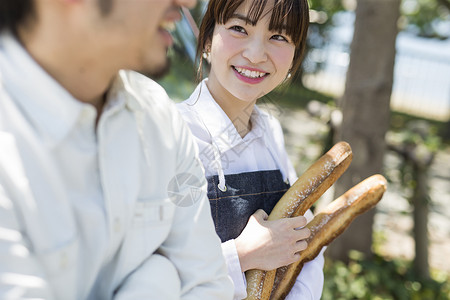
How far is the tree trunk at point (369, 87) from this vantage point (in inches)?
125

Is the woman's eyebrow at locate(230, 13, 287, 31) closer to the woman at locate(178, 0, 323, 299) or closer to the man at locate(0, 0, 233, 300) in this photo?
the woman at locate(178, 0, 323, 299)

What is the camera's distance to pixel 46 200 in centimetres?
84

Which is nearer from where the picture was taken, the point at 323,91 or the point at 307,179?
the point at 307,179

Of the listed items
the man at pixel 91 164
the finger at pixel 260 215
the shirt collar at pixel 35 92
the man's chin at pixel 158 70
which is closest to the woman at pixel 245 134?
the finger at pixel 260 215

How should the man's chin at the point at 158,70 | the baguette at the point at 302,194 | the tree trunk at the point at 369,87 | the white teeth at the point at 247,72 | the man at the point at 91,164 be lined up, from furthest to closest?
the tree trunk at the point at 369,87 → the white teeth at the point at 247,72 → the baguette at the point at 302,194 → the man's chin at the point at 158,70 → the man at the point at 91,164

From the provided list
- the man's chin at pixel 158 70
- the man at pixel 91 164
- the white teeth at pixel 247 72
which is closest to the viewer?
the man at pixel 91 164

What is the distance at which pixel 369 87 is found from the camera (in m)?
3.22

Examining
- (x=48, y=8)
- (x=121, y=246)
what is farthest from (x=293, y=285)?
(x=48, y=8)

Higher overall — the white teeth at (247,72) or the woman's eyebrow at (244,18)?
the woman's eyebrow at (244,18)

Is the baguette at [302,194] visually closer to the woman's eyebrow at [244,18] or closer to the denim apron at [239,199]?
the denim apron at [239,199]

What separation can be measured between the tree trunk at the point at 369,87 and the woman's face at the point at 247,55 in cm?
185

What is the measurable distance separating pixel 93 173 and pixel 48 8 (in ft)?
1.08

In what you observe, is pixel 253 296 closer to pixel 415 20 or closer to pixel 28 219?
pixel 28 219

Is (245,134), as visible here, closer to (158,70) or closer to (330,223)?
(330,223)
